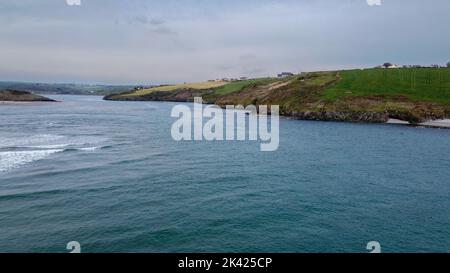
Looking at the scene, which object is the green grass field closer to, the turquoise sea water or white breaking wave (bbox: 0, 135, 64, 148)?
the turquoise sea water

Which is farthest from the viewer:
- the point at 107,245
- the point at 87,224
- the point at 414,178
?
the point at 414,178

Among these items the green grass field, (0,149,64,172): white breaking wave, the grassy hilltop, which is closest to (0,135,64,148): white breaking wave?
(0,149,64,172): white breaking wave

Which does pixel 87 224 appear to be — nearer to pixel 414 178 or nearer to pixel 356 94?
pixel 414 178

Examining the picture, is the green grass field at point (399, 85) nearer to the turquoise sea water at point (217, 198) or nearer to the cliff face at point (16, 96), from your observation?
the turquoise sea water at point (217, 198)

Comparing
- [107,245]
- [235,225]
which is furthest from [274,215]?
[107,245]

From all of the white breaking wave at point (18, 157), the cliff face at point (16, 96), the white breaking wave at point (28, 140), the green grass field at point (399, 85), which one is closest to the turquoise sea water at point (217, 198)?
the white breaking wave at point (18, 157)
